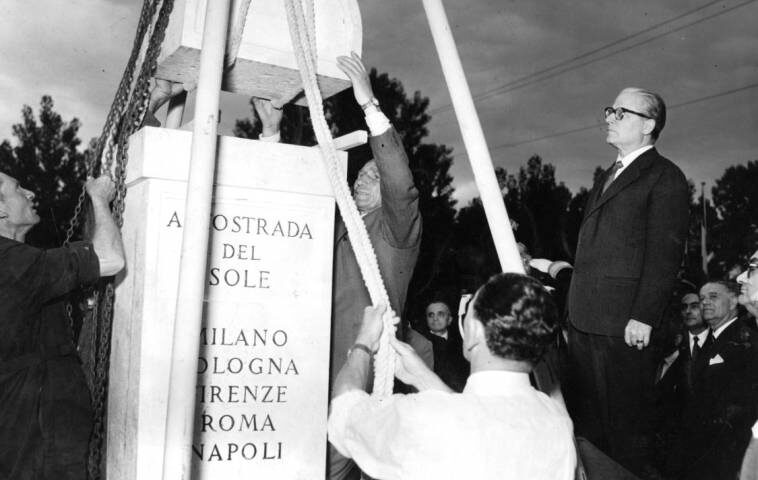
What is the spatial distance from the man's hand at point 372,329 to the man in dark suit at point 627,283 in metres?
1.40

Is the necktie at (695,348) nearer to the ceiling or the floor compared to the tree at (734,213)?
nearer to the floor

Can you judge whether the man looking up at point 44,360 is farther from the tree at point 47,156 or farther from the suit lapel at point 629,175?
the tree at point 47,156

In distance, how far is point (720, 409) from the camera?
16.8ft

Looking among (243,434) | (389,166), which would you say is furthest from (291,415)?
(389,166)

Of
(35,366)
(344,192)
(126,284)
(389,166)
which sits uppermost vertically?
(389,166)

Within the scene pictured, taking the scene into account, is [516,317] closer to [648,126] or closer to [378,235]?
[378,235]

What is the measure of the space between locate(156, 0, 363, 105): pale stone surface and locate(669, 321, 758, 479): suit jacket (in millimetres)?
3263

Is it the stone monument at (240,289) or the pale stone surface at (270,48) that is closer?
the stone monument at (240,289)

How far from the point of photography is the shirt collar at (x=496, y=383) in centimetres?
214

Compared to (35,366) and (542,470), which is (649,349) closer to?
(542,470)

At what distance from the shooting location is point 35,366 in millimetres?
3465

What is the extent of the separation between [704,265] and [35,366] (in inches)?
919

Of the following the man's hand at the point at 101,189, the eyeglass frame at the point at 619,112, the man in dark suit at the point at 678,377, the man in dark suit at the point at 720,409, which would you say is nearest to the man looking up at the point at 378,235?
the man's hand at the point at 101,189

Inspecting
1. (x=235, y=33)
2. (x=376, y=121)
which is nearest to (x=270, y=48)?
(x=235, y=33)
